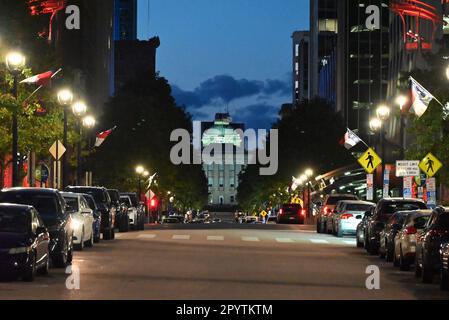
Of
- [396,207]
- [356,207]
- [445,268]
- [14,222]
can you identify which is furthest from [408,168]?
[14,222]

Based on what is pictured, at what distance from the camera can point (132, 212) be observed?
185ft

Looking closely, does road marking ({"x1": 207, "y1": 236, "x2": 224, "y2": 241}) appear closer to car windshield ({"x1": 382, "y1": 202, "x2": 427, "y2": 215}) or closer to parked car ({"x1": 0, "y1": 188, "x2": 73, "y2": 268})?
car windshield ({"x1": 382, "y1": 202, "x2": 427, "y2": 215})

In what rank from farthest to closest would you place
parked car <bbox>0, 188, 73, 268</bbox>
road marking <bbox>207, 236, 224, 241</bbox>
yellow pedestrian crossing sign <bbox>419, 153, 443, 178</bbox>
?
yellow pedestrian crossing sign <bbox>419, 153, 443, 178</bbox> < road marking <bbox>207, 236, 224, 241</bbox> < parked car <bbox>0, 188, 73, 268</bbox>

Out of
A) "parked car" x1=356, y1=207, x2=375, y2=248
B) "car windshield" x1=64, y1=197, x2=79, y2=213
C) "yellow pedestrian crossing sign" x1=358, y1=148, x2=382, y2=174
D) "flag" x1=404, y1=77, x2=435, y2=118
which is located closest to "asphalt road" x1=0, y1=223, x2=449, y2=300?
"parked car" x1=356, y1=207, x2=375, y2=248

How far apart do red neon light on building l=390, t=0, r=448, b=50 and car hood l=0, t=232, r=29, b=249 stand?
63.7m

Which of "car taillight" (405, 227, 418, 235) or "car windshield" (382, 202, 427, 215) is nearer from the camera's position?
"car taillight" (405, 227, 418, 235)

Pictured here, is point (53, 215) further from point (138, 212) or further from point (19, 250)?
point (138, 212)

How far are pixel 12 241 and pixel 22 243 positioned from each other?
20 cm

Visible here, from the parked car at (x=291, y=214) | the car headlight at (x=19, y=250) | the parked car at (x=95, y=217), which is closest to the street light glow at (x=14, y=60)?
the parked car at (x=95, y=217)

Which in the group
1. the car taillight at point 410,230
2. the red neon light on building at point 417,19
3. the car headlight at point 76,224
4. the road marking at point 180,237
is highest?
the red neon light on building at point 417,19

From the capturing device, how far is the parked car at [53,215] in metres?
27.3

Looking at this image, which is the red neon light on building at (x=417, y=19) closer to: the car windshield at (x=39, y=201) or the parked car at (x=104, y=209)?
the parked car at (x=104, y=209)

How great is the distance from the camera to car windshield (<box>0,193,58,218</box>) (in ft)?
95.4

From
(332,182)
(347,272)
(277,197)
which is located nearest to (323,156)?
(332,182)
